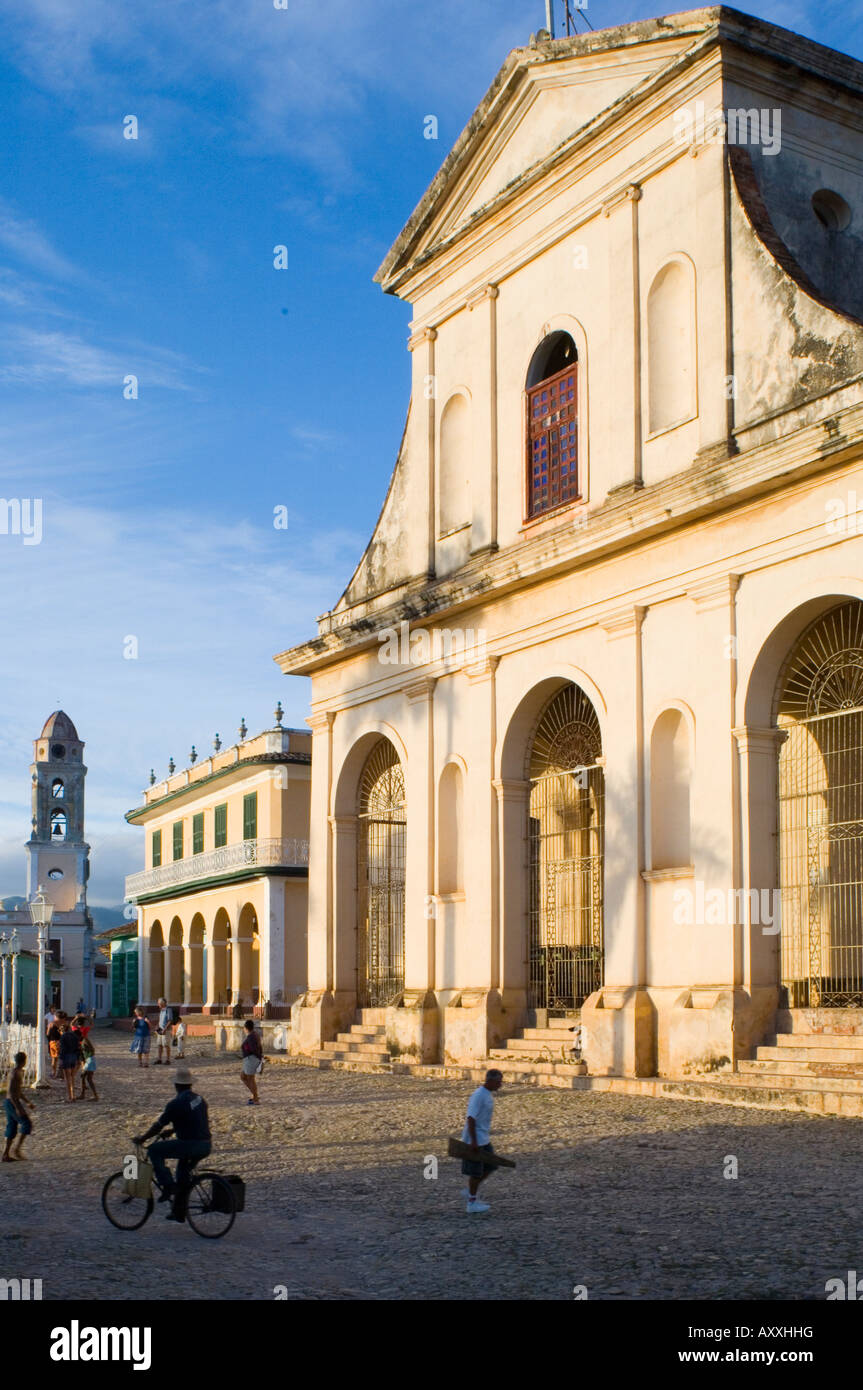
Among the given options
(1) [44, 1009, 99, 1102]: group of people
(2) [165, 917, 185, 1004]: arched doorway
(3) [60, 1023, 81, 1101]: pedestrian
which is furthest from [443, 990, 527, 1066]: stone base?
(2) [165, 917, 185, 1004]: arched doorway

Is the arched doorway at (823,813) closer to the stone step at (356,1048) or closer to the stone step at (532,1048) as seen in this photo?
the stone step at (532,1048)

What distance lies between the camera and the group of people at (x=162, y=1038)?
2645 centimetres

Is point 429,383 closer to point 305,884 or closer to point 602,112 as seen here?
point 602,112

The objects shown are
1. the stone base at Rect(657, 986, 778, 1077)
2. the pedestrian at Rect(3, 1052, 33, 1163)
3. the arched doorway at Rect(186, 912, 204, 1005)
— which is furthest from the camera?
the arched doorway at Rect(186, 912, 204, 1005)

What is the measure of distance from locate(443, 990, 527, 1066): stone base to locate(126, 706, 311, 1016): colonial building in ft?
48.6

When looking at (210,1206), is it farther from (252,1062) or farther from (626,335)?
(626,335)

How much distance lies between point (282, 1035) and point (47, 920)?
5.01 m

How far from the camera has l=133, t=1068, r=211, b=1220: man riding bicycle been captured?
31.1 ft

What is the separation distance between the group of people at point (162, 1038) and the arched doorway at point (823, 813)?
12.8 metres

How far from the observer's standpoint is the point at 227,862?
39375 millimetres

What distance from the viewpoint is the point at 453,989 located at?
837 inches

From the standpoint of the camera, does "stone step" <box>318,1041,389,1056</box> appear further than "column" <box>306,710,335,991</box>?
No

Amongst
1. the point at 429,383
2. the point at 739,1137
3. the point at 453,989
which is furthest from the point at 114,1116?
the point at 429,383

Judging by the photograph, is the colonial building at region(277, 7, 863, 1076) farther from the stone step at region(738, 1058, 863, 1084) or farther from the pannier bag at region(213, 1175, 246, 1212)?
the pannier bag at region(213, 1175, 246, 1212)
